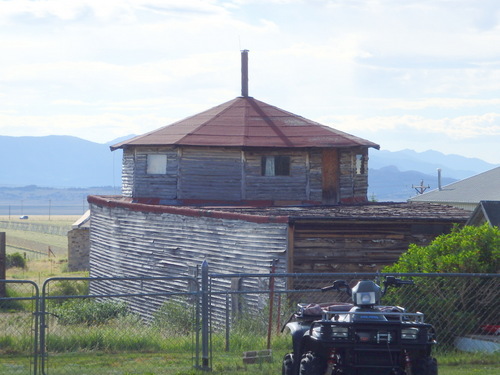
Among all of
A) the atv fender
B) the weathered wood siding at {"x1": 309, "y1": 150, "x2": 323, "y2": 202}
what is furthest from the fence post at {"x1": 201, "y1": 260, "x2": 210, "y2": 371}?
the weathered wood siding at {"x1": 309, "y1": 150, "x2": 323, "y2": 202}

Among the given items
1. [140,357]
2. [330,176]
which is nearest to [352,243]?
[140,357]

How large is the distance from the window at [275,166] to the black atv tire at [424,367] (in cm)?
2502

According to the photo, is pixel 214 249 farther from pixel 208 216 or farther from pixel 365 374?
pixel 365 374

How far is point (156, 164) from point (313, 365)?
87.5ft

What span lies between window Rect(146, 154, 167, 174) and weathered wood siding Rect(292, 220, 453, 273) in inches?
522

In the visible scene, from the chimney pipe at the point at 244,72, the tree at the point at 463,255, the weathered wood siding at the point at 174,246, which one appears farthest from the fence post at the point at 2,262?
the tree at the point at 463,255

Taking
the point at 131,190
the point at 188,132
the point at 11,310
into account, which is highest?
the point at 188,132

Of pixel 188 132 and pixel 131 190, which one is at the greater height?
pixel 188 132

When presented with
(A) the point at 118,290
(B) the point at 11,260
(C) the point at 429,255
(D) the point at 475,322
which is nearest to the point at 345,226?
(C) the point at 429,255

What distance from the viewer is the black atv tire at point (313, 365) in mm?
9742

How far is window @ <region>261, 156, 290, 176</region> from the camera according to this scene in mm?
34688

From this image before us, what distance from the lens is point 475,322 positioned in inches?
608

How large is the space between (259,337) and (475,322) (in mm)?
3932

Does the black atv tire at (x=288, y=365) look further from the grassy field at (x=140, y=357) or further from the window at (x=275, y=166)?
the window at (x=275, y=166)
